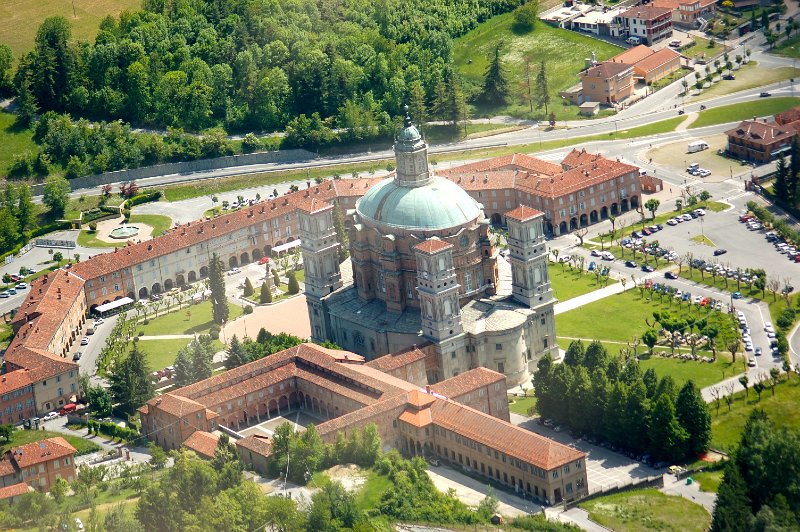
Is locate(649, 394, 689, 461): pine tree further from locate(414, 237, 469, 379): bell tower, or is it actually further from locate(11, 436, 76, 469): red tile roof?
locate(11, 436, 76, 469): red tile roof

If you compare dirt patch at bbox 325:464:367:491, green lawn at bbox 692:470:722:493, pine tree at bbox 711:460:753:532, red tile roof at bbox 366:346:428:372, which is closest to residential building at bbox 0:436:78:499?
dirt patch at bbox 325:464:367:491

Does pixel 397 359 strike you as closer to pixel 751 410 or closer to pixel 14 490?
pixel 751 410

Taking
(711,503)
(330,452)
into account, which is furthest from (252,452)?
(711,503)

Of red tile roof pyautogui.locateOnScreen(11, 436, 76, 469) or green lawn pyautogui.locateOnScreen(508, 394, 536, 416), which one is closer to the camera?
red tile roof pyautogui.locateOnScreen(11, 436, 76, 469)

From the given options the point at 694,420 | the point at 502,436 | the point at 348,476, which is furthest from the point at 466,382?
the point at 694,420

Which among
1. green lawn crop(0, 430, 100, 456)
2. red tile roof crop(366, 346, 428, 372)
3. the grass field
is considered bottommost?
the grass field

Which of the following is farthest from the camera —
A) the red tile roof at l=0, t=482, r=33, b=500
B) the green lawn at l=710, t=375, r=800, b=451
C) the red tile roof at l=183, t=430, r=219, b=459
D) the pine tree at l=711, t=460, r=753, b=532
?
the green lawn at l=710, t=375, r=800, b=451

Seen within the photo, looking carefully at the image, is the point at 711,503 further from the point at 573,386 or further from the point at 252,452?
the point at 252,452
